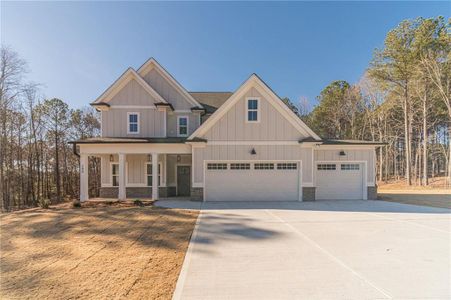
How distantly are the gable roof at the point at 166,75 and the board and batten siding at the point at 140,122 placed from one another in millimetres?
1997

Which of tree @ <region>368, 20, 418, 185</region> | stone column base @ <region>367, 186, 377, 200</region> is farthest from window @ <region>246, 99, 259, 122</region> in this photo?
tree @ <region>368, 20, 418, 185</region>

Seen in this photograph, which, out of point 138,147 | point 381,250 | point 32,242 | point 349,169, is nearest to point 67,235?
point 32,242

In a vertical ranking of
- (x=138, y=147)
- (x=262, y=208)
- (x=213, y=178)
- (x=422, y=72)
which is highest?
(x=422, y=72)

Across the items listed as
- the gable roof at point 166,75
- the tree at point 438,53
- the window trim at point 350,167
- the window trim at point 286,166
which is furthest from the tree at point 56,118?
the tree at point 438,53

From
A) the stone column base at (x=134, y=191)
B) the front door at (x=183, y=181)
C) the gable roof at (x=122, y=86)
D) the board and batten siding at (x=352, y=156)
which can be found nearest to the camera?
the board and batten siding at (x=352, y=156)

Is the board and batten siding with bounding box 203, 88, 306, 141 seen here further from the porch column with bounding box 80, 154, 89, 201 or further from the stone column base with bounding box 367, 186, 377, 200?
the porch column with bounding box 80, 154, 89, 201

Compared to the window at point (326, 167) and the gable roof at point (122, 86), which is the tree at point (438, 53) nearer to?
the window at point (326, 167)

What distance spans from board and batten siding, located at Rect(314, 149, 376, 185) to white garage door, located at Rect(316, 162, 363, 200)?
36cm

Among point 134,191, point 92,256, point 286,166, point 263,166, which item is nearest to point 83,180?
point 134,191

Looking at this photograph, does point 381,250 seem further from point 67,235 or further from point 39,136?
point 39,136

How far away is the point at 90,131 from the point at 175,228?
22.0 m

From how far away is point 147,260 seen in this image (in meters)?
4.46

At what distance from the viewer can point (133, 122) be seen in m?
14.1

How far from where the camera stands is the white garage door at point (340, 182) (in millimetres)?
12680
